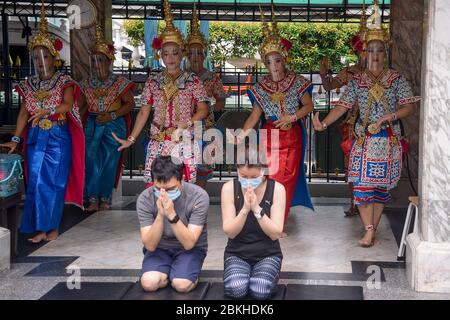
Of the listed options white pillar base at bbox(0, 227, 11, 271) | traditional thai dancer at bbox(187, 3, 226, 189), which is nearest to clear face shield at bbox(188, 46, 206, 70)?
traditional thai dancer at bbox(187, 3, 226, 189)

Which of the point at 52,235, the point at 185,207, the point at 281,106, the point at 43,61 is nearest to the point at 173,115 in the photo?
the point at 281,106

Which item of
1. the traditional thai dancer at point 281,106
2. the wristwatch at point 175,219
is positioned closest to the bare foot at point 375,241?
the traditional thai dancer at point 281,106

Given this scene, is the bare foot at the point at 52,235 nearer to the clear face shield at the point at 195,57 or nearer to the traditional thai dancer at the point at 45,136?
the traditional thai dancer at the point at 45,136

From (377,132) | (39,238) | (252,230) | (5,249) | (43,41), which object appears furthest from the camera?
(39,238)

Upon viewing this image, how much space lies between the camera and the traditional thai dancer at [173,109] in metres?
5.70

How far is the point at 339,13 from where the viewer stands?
37.8 feet

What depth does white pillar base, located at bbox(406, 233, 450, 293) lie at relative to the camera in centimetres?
419

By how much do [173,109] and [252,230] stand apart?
1.91 m

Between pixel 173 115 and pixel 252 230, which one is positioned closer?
pixel 252 230

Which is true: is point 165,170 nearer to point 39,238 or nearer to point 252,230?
point 252,230

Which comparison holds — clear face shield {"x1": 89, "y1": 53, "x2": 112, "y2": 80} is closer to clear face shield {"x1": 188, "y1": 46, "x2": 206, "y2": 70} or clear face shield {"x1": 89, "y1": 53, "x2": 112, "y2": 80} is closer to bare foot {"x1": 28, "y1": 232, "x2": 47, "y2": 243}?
clear face shield {"x1": 188, "y1": 46, "x2": 206, "y2": 70}

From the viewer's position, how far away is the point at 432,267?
4.21 m
